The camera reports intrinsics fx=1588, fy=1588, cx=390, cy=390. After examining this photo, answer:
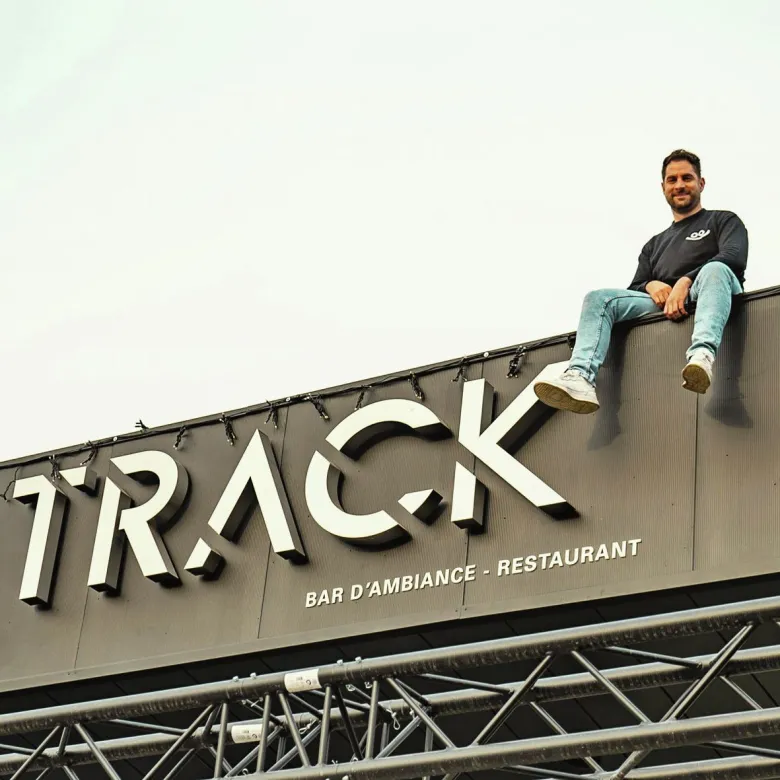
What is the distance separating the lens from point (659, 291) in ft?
41.9

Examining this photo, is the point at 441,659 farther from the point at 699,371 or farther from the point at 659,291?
the point at 659,291

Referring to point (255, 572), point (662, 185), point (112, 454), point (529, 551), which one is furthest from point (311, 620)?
point (662, 185)

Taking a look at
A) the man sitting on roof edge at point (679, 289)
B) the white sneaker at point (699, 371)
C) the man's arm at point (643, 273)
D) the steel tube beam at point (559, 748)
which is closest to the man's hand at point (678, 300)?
the man sitting on roof edge at point (679, 289)

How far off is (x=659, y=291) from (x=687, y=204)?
2.65ft

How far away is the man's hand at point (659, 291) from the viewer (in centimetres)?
1273

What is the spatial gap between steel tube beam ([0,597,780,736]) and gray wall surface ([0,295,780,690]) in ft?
5.73

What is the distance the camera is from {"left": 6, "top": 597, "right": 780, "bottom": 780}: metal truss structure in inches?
367

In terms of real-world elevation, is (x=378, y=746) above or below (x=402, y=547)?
below

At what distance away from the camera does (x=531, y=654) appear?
32.2 feet

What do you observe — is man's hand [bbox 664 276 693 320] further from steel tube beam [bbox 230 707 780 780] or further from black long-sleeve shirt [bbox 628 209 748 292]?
steel tube beam [bbox 230 707 780 780]

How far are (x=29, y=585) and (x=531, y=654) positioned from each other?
6.64 meters

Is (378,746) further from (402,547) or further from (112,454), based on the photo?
(112,454)

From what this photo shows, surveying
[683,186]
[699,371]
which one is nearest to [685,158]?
[683,186]

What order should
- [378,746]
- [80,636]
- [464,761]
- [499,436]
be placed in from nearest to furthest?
[464,761] < [378,746] < [499,436] < [80,636]
